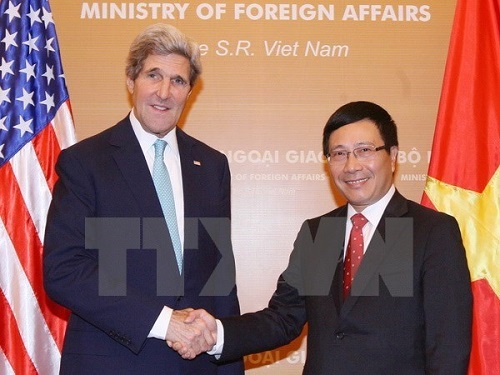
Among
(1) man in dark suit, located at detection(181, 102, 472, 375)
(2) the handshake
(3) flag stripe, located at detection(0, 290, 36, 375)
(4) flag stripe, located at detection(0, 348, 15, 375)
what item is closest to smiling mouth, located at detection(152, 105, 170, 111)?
(1) man in dark suit, located at detection(181, 102, 472, 375)

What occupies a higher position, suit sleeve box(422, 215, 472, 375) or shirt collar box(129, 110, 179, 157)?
shirt collar box(129, 110, 179, 157)

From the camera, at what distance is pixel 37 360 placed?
135 inches

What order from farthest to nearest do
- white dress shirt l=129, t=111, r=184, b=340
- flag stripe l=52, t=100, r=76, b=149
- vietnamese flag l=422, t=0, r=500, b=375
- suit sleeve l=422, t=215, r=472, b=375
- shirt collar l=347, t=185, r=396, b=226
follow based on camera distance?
1. flag stripe l=52, t=100, r=76, b=149
2. vietnamese flag l=422, t=0, r=500, b=375
3. white dress shirt l=129, t=111, r=184, b=340
4. shirt collar l=347, t=185, r=396, b=226
5. suit sleeve l=422, t=215, r=472, b=375

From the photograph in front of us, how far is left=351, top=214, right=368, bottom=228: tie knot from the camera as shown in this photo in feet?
8.23

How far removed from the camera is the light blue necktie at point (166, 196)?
2561 mm

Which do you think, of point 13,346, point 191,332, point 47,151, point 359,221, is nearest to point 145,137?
point 191,332

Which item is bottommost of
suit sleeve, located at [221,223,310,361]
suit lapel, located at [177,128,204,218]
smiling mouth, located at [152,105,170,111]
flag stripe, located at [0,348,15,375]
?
flag stripe, located at [0,348,15,375]

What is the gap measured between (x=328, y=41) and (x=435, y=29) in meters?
0.62

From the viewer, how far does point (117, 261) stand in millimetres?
2498

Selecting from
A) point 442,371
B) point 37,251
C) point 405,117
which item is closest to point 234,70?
point 405,117

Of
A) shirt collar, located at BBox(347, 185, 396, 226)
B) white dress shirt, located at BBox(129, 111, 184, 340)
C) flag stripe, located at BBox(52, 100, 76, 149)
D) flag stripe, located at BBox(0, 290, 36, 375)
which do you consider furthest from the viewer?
flag stripe, located at BBox(52, 100, 76, 149)

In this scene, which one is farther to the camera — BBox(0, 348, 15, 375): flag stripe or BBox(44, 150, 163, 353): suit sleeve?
BBox(0, 348, 15, 375): flag stripe

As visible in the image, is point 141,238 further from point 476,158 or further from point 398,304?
point 476,158

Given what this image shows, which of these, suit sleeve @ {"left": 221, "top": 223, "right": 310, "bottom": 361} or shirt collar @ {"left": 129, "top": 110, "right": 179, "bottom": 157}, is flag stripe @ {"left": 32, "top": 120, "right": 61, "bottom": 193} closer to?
shirt collar @ {"left": 129, "top": 110, "right": 179, "bottom": 157}
